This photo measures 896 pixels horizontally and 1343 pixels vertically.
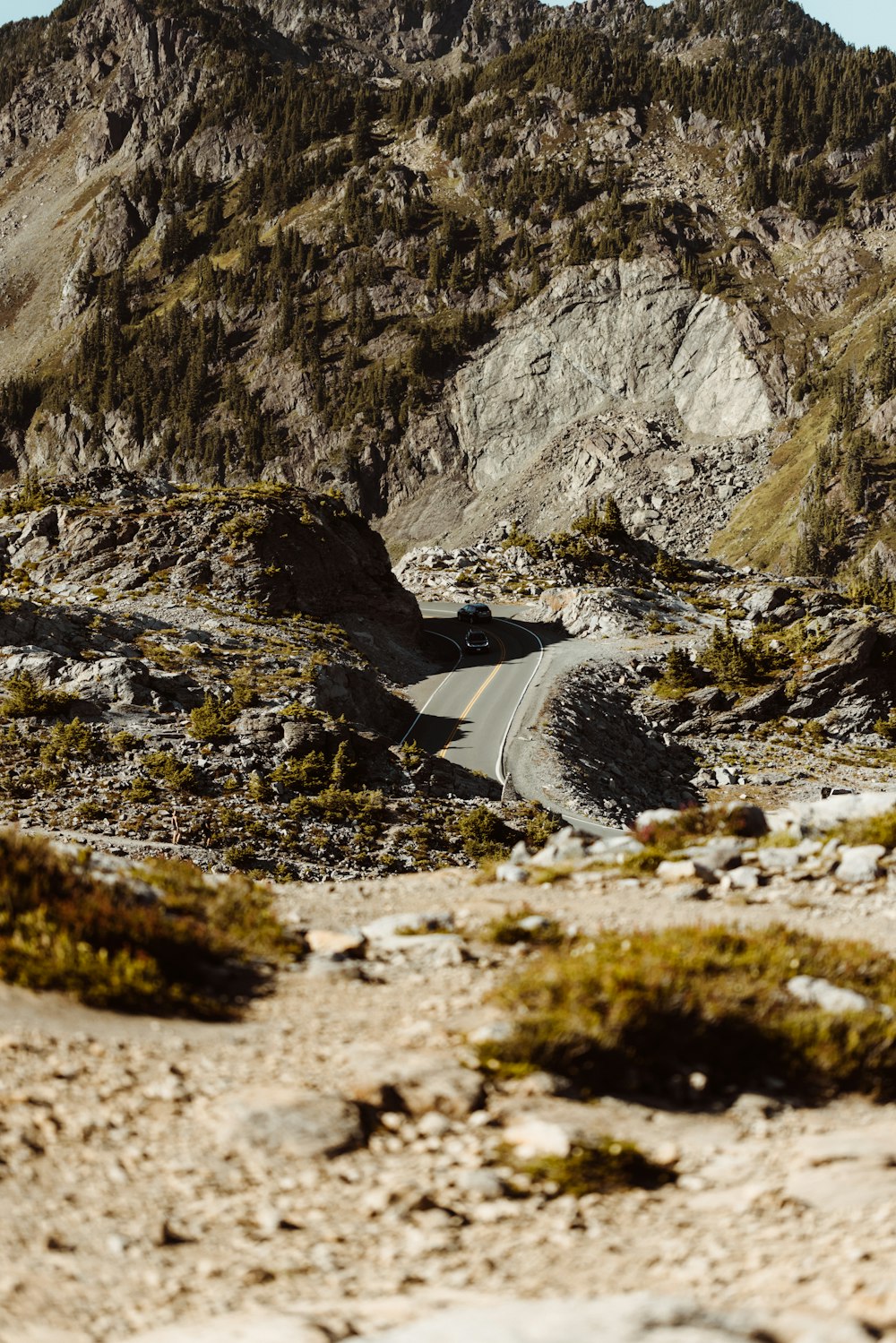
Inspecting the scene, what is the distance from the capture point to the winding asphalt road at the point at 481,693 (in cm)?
3906

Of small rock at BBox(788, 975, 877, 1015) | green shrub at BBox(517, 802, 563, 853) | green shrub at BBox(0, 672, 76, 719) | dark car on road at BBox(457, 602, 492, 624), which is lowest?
green shrub at BBox(517, 802, 563, 853)

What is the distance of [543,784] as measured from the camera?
3644 cm

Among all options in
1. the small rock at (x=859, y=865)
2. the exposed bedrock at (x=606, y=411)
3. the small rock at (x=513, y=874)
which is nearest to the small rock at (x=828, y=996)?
the small rock at (x=859, y=865)

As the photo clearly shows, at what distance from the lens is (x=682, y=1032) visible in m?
7.64

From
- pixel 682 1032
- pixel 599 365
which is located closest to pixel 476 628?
pixel 682 1032

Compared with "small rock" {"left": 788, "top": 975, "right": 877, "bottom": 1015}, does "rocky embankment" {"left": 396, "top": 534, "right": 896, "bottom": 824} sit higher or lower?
lower

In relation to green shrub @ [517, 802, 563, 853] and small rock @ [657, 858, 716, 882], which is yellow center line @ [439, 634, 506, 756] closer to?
green shrub @ [517, 802, 563, 853]

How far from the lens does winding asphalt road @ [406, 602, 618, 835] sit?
39062mm

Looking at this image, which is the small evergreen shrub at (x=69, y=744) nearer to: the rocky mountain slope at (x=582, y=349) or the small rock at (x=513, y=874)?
the small rock at (x=513, y=874)

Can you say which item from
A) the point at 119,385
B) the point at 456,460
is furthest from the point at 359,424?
the point at 119,385

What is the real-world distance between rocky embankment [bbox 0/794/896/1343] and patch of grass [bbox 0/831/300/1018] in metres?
0.32

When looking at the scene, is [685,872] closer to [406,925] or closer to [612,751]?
[406,925]

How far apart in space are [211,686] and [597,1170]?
29.0 metres

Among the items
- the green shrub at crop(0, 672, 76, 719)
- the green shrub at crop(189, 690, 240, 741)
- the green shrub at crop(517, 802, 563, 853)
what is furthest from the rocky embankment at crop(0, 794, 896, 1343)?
the green shrub at crop(0, 672, 76, 719)
